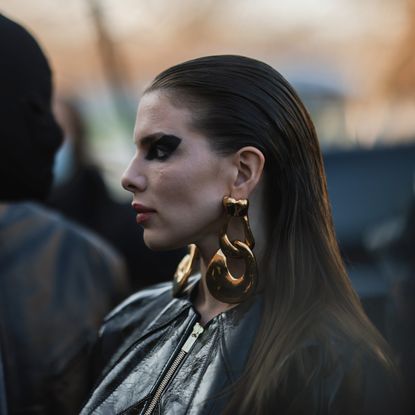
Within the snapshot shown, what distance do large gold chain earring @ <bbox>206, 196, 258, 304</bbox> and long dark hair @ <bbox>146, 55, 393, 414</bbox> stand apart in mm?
80

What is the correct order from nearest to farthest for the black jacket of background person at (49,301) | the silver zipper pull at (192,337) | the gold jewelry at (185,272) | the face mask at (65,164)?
1. the silver zipper pull at (192,337)
2. the gold jewelry at (185,272)
3. the black jacket of background person at (49,301)
4. the face mask at (65,164)

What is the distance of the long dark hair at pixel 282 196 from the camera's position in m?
1.80

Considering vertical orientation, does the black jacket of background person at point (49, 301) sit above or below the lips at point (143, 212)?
below

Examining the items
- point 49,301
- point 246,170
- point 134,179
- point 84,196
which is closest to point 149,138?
point 134,179

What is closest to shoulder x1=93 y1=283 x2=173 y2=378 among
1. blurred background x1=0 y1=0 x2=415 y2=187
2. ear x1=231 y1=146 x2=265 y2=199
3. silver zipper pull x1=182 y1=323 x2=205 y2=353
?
silver zipper pull x1=182 y1=323 x2=205 y2=353

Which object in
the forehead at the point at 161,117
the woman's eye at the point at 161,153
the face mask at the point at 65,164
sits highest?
the forehead at the point at 161,117

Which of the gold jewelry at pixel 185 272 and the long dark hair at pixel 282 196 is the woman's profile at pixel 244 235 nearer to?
the long dark hair at pixel 282 196

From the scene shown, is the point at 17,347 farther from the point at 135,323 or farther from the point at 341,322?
the point at 341,322

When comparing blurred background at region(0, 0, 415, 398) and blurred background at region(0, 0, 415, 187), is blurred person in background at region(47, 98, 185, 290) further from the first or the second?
blurred background at region(0, 0, 415, 187)

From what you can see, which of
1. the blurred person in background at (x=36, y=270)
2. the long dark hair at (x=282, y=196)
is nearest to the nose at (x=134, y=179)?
the long dark hair at (x=282, y=196)

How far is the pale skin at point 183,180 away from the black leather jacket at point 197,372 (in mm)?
173

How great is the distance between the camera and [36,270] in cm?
315

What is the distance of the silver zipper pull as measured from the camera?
6.30ft

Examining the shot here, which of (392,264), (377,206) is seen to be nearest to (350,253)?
(377,206)
